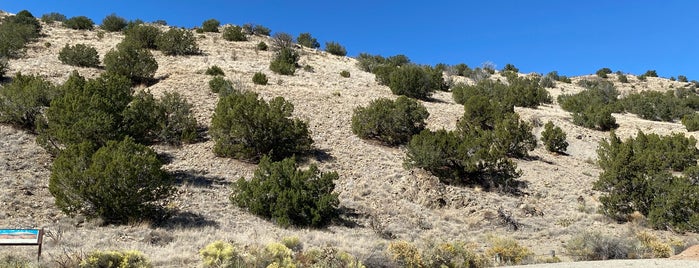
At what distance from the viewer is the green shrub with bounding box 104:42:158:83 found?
81.9 feet

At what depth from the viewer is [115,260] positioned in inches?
294

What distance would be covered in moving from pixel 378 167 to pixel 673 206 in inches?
378

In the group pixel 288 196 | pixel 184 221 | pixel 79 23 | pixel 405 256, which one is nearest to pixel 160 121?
pixel 184 221

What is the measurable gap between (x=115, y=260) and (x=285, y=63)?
24758 mm

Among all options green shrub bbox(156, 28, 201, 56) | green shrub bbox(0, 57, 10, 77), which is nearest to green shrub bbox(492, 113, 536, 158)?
green shrub bbox(156, 28, 201, 56)

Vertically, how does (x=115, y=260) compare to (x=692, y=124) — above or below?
below

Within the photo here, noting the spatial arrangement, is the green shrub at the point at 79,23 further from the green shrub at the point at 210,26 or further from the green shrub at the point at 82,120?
the green shrub at the point at 82,120

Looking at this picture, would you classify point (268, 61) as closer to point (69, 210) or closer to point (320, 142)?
point (320, 142)

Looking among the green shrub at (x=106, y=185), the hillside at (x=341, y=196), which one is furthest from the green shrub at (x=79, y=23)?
the green shrub at (x=106, y=185)

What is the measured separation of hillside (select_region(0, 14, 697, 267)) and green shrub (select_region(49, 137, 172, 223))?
43cm

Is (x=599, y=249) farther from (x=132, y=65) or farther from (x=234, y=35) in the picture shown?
(x=234, y=35)

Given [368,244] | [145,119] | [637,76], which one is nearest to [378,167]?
[368,244]

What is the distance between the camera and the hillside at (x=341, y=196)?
10.4 m

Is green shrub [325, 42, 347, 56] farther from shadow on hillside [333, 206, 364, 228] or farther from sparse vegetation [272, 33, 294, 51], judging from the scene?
shadow on hillside [333, 206, 364, 228]
